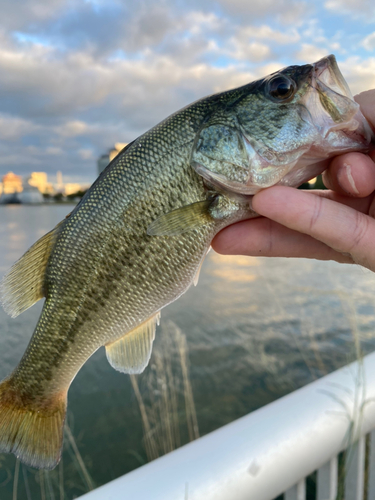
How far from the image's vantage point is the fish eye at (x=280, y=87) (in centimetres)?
153

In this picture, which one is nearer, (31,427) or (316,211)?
(316,211)

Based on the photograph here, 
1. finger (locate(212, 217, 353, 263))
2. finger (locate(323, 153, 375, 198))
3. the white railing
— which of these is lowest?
the white railing

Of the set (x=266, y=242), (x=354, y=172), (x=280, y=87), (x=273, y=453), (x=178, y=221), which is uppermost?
(x=280, y=87)

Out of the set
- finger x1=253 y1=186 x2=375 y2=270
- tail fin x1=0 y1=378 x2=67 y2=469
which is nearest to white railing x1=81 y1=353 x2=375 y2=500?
tail fin x1=0 y1=378 x2=67 y2=469

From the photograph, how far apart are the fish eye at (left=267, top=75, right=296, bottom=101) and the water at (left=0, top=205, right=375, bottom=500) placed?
7.75 feet

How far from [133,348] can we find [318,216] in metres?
1.09

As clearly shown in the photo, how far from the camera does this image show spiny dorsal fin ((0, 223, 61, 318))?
174cm

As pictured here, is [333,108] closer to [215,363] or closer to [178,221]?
[178,221]

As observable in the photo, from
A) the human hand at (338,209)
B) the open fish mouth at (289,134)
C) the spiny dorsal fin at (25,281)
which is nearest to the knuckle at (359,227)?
the human hand at (338,209)

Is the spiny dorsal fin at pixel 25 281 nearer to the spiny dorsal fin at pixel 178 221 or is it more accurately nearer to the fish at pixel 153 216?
the fish at pixel 153 216

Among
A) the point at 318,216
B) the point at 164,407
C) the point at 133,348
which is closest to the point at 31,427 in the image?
the point at 133,348

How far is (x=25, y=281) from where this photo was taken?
1.75 metres

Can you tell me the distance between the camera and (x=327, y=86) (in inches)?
59.2

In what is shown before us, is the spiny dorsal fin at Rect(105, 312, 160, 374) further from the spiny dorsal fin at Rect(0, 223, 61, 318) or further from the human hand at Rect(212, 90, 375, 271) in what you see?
the human hand at Rect(212, 90, 375, 271)
